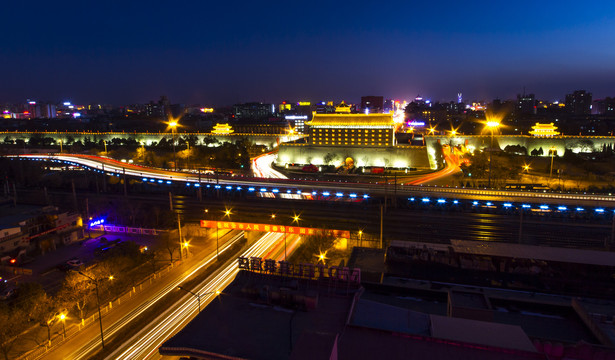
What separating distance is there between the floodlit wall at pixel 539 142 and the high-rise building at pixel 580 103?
101 meters

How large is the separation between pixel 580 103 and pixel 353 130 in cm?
13048

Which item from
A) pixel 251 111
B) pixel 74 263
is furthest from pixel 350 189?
pixel 251 111

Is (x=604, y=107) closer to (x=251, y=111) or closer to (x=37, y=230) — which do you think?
(x=251, y=111)

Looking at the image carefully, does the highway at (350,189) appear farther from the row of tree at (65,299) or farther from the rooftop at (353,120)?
the rooftop at (353,120)

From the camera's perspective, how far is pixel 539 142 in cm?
5312

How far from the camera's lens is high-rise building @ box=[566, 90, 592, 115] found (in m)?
135

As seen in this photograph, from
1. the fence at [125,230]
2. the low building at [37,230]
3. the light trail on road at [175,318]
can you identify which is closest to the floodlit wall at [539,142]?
the light trail on road at [175,318]

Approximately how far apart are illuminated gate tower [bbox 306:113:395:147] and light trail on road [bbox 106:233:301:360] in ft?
108

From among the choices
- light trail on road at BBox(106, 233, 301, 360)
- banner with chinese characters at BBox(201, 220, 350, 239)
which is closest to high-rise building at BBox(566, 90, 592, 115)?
banner with chinese characters at BBox(201, 220, 350, 239)

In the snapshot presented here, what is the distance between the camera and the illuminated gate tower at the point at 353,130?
165 feet

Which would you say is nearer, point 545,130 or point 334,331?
point 334,331

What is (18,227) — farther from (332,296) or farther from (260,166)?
(260,166)

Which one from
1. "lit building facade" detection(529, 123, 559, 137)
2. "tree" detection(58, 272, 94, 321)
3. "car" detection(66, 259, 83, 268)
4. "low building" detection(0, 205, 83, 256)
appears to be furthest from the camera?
"lit building facade" detection(529, 123, 559, 137)

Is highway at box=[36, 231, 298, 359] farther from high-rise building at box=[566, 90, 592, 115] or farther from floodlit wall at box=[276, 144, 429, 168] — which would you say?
high-rise building at box=[566, 90, 592, 115]
